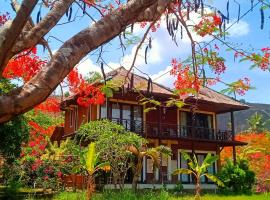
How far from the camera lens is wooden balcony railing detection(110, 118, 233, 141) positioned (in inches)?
901

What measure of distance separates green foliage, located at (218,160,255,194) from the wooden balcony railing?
2624 millimetres

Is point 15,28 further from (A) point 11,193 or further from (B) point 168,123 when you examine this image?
(B) point 168,123

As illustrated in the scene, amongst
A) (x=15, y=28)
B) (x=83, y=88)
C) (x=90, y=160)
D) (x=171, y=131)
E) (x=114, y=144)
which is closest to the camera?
(x=15, y=28)

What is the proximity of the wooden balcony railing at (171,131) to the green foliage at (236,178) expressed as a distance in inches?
103

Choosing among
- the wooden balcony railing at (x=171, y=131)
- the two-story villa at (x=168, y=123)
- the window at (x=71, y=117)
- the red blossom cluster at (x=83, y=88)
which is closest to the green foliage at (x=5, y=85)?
the red blossom cluster at (x=83, y=88)

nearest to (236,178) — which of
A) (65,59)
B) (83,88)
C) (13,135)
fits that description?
(83,88)

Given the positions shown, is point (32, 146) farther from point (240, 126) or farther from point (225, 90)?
point (240, 126)

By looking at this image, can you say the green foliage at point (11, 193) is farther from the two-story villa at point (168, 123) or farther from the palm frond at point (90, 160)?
the two-story villa at point (168, 123)

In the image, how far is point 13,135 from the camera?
51.9 feet

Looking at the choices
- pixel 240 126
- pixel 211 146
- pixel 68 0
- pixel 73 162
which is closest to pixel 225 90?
pixel 68 0

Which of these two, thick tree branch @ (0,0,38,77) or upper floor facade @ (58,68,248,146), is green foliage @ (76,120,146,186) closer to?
upper floor facade @ (58,68,248,146)

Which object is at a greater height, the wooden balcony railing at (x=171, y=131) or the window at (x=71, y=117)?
the window at (x=71, y=117)

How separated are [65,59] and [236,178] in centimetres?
2097

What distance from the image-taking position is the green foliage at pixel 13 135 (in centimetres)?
1566
